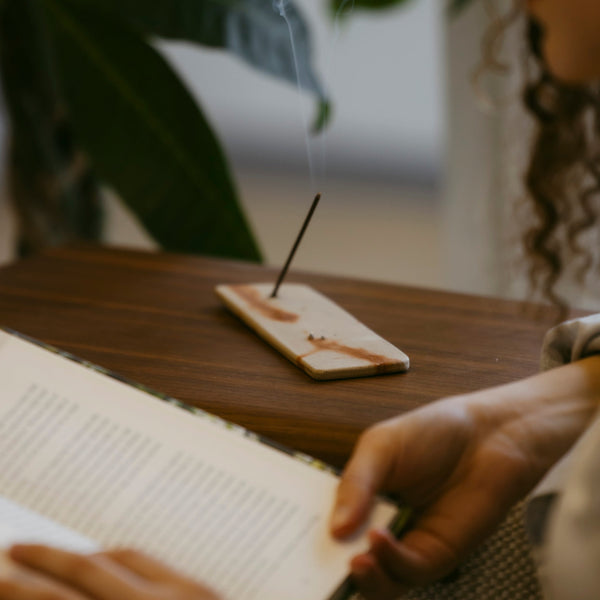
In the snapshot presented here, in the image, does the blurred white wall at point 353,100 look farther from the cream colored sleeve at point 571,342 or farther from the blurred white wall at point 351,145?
the cream colored sleeve at point 571,342

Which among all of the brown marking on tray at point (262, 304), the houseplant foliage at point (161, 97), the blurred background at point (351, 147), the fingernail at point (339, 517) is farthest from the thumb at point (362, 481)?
the blurred background at point (351, 147)

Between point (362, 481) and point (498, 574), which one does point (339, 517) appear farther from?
point (498, 574)

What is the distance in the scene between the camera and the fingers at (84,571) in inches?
13.0

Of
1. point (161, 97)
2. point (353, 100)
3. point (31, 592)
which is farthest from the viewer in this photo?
point (353, 100)

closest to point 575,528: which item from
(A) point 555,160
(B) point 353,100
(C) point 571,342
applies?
(C) point 571,342

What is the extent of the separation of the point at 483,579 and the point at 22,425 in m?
0.29

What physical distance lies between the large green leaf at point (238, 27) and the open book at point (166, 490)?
543 millimetres

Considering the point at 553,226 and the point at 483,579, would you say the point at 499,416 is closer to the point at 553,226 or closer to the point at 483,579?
the point at 483,579

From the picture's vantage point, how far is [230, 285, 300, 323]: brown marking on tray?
24.5 inches

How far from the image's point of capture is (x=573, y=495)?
0.38 meters

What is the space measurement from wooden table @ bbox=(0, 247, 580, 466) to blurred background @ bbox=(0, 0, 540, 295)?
1.04 meters

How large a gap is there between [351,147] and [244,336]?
1486 millimetres

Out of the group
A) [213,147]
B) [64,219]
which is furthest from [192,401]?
[64,219]

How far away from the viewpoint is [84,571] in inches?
13.2
